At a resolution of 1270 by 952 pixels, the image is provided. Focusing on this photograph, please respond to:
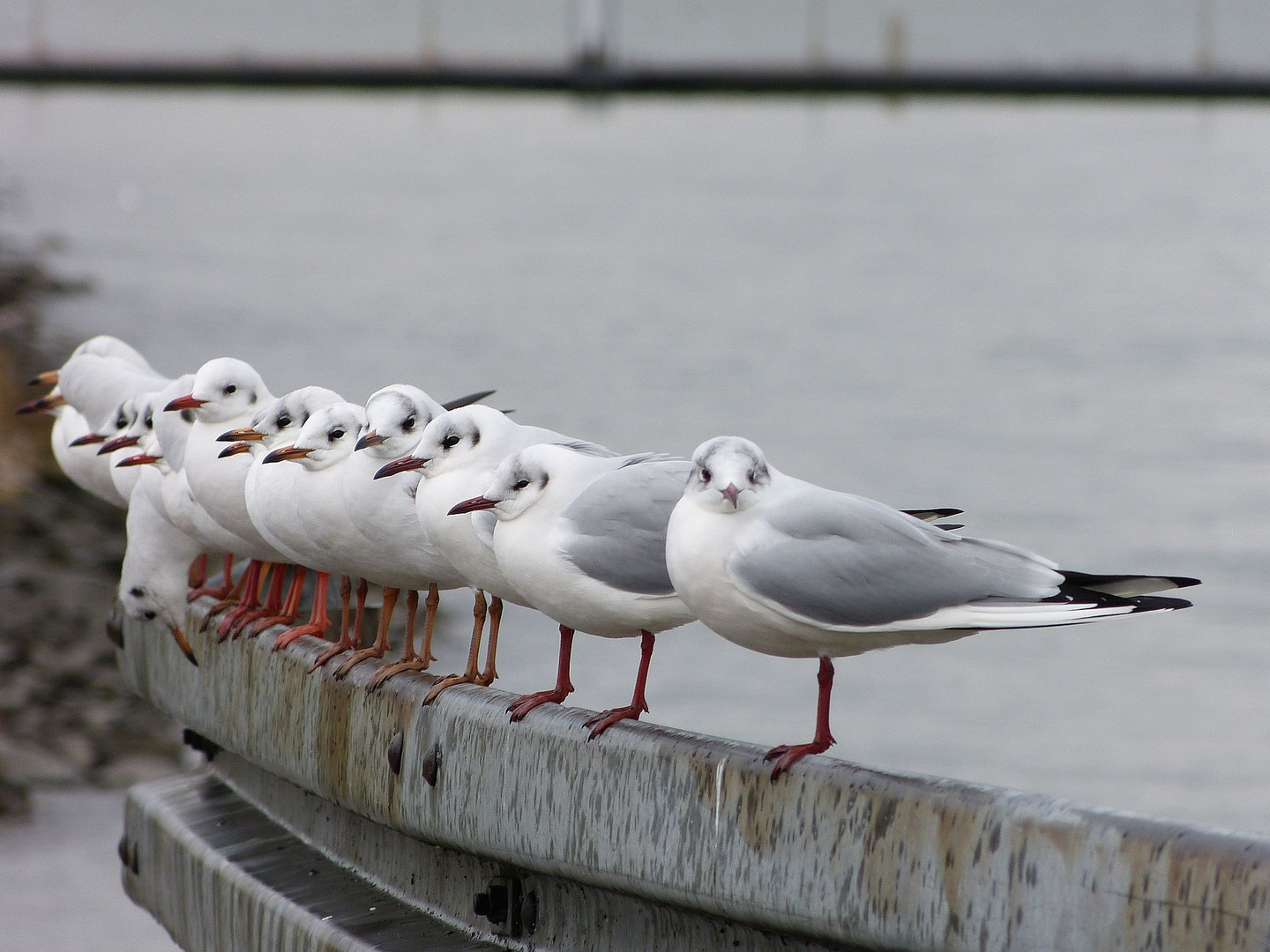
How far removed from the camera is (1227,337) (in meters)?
39.1

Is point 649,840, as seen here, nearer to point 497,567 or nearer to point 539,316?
point 497,567

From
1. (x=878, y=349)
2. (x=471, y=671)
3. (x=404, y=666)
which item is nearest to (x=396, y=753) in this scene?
(x=404, y=666)

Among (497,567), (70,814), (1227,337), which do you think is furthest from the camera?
(1227,337)

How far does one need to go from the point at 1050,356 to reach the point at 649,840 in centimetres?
3462

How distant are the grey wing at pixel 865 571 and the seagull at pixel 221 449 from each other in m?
2.13

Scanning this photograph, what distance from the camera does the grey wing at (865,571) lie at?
3180mm

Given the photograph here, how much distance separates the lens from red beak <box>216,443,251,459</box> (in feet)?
15.7

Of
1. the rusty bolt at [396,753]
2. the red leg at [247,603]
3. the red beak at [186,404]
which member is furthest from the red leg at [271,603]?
the rusty bolt at [396,753]

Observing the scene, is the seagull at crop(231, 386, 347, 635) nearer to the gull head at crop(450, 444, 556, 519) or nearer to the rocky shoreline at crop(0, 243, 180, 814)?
the gull head at crop(450, 444, 556, 519)

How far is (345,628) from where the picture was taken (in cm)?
427

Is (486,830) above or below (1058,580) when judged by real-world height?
below

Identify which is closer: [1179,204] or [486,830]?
[486,830]

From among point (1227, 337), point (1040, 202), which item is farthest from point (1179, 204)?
point (1227, 337)

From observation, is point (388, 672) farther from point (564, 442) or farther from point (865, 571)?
point (865, 571)
